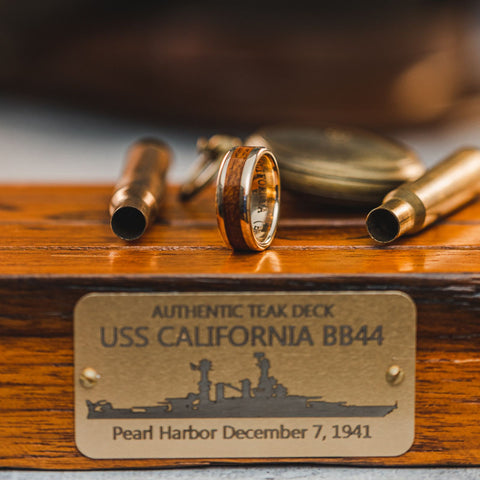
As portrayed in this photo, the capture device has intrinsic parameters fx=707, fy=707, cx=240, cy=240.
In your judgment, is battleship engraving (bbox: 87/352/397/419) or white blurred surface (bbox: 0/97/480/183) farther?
white blurred surface (bbox: 0/97/480/183)

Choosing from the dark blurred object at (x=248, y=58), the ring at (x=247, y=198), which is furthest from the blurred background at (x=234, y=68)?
the ring at (x=247, y=198)

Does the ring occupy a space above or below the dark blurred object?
below

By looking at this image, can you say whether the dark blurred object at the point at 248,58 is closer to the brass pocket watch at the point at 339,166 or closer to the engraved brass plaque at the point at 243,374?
the brass pocket watch at the point at 339,166

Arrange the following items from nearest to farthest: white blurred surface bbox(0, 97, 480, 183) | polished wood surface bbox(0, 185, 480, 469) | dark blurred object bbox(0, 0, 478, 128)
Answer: polished wood surface bbox(0, 185, 480, 469) → white blurred surface bbox(0, 97, 480, 183) → dark blurred object bbox(0, 0, 478, 128)

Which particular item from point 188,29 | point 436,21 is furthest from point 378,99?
point 188,29

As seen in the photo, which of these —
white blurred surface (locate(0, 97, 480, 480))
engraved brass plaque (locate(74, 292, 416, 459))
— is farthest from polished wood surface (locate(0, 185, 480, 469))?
white blurred surface (locate(0, 97, 480, 480))

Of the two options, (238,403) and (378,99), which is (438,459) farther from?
(378,99)

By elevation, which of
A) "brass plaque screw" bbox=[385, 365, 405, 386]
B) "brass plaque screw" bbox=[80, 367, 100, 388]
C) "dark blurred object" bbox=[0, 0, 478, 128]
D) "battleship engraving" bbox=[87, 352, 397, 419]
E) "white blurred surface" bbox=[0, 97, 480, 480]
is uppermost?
"dark blurred object" bbox=[0, 0, 478, 128]

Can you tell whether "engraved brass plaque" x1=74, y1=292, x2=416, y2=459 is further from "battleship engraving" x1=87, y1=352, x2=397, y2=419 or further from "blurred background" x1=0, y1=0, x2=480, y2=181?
"blurred background" x1=0, y1=0, x2=480, y2=181
